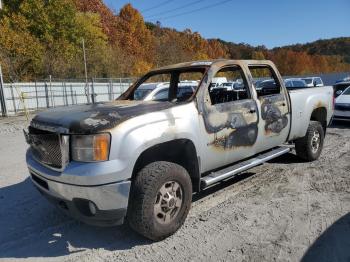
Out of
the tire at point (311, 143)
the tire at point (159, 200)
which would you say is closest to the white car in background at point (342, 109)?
the tire at point (311, 143)

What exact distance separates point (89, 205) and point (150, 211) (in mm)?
605

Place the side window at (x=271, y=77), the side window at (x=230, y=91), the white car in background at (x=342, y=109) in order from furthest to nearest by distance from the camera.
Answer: the white car in background at (x=342, y=109)
the side window at (x=271, y=77)
the side window at (x=230, y=91)

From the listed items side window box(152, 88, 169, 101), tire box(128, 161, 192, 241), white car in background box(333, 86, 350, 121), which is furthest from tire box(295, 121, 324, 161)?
white car in background box(333, 86, 350, 121)

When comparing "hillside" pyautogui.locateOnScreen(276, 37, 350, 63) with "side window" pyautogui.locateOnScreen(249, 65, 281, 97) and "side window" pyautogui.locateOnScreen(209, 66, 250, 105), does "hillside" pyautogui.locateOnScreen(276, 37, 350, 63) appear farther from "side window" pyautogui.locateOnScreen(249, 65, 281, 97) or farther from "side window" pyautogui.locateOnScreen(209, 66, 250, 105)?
"side window" pyautogui.locateOnScreen(209, 66, 250, 105)

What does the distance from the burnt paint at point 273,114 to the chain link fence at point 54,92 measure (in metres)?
19.3

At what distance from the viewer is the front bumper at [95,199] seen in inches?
131

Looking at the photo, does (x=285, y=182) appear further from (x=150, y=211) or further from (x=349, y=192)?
(x=150, y=211)

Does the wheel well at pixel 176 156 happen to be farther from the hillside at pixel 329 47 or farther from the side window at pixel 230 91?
the hillside at pixel 329 47

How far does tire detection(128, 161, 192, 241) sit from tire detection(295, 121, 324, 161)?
3.29m

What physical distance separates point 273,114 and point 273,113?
0.05 feet

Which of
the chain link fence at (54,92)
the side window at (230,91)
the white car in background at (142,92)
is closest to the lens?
the side window at (230,91)

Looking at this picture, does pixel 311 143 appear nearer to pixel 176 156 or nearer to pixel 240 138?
pixel 240 138

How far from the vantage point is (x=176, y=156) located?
13.8 ft

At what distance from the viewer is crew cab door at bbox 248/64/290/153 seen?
5148 mm
